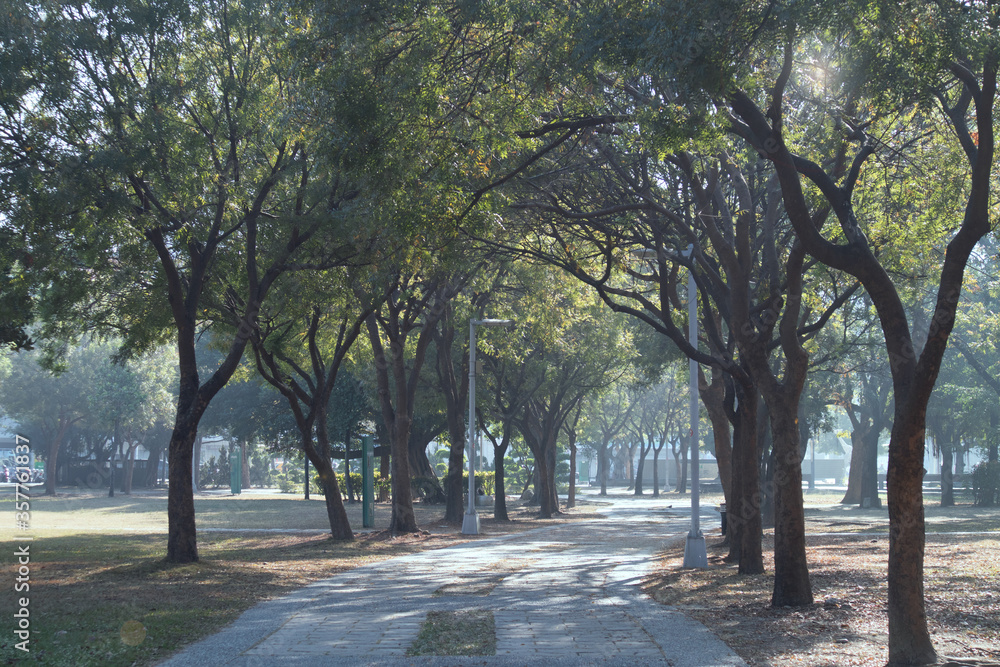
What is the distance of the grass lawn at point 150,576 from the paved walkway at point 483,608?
1.81ft

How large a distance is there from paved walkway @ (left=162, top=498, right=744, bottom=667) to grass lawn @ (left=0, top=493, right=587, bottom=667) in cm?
55

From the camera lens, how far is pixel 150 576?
1338 centimetres

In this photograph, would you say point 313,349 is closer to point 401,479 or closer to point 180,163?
point 401,479

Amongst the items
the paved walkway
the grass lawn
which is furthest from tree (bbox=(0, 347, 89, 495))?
the paved walkway

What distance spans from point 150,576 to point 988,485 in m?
41.6

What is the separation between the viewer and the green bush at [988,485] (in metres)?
42.9

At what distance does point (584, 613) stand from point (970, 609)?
176 inches

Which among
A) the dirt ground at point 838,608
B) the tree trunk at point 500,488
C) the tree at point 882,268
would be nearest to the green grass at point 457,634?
the dirt ground at point 838,608

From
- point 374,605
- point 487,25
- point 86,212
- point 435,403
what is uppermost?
point 487,25

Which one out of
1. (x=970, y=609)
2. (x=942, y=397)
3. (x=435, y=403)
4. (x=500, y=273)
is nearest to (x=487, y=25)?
(x=970, y=609)

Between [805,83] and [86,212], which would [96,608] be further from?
[805,83]

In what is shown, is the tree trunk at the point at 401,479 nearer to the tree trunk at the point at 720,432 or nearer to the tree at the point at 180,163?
the tree at the point at 180,163

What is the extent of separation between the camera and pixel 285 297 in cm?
1717

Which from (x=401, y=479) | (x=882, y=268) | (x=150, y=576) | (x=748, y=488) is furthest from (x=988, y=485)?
(x=150, y=576)
